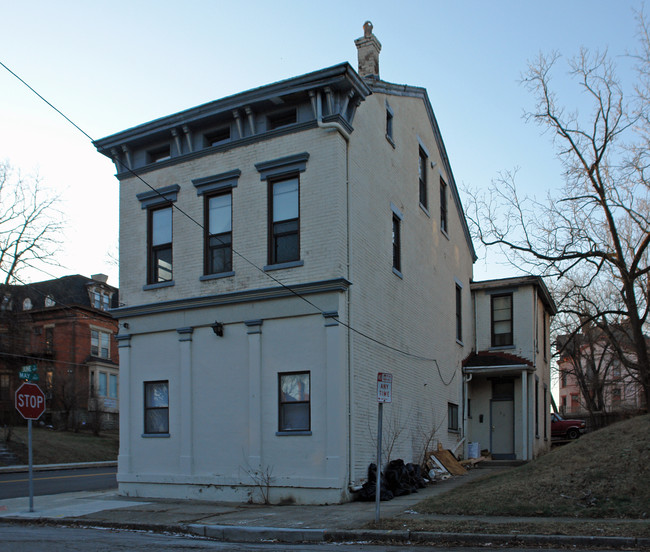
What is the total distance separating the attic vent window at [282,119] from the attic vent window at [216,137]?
135 cm

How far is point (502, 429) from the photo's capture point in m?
24.8

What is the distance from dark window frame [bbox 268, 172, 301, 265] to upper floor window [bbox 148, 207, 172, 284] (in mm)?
3210

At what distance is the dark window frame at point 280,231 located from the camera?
52.4ft

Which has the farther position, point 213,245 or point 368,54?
point 368,54

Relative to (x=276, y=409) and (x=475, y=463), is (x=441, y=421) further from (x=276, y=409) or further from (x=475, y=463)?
(x=276, y=409)

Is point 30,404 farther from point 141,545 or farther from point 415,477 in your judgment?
point 415,477

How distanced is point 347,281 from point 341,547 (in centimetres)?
660

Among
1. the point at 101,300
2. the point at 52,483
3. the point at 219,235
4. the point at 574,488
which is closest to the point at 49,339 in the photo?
the point at 101,300

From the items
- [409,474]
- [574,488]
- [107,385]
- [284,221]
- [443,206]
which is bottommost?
[107,385]

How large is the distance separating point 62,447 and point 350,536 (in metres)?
26.8

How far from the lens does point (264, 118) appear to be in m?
16.6

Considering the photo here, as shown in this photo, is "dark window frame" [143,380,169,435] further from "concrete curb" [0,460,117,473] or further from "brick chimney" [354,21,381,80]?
"concrete curb" [0,460,117,473]

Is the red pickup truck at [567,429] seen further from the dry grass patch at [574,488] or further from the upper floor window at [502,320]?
the dry grass patch at [574,488]

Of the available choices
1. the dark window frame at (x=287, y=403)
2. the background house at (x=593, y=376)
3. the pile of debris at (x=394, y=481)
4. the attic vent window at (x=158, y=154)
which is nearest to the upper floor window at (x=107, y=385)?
the background house at (x=593, y=376)
